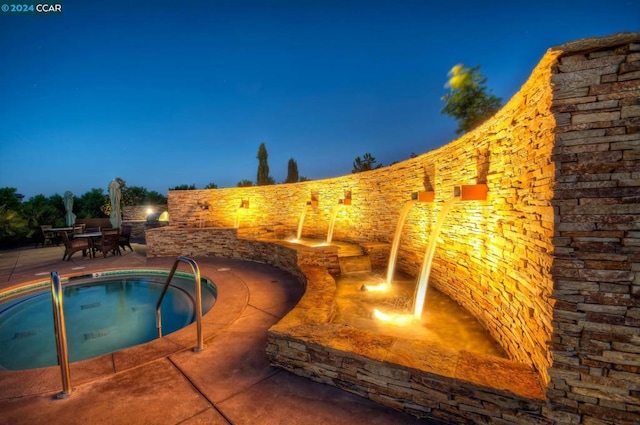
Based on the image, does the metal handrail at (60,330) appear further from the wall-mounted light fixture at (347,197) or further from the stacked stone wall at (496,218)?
the wall-mounted light fixture at (347,197)

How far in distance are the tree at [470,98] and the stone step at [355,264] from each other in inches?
515

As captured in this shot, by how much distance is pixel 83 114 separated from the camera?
137ft

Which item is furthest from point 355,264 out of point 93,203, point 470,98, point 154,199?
point 93,203

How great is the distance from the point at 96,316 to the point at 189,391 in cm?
501

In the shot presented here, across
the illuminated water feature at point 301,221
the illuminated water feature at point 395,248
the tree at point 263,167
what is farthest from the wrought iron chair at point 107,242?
the tree at point 263,167

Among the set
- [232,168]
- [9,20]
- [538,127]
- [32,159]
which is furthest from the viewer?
[232,168]

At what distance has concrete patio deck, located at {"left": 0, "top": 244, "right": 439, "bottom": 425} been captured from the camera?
2.21 meters

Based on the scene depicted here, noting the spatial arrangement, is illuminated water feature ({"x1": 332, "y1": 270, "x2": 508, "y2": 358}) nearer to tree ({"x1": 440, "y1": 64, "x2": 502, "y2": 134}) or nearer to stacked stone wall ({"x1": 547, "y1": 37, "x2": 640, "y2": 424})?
stacked stone wall ({"x1": 547, "y1": 37, "x2": 640, "y2": 424})

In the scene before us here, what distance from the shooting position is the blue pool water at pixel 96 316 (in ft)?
14.3

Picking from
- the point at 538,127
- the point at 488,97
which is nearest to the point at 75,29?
the point at 538,127

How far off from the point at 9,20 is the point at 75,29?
5.16m

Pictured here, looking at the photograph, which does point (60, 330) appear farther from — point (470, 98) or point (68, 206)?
point (470, 98)

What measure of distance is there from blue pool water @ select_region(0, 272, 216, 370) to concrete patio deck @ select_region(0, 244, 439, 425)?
5.41ft

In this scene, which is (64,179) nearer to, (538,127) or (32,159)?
(32,159)
